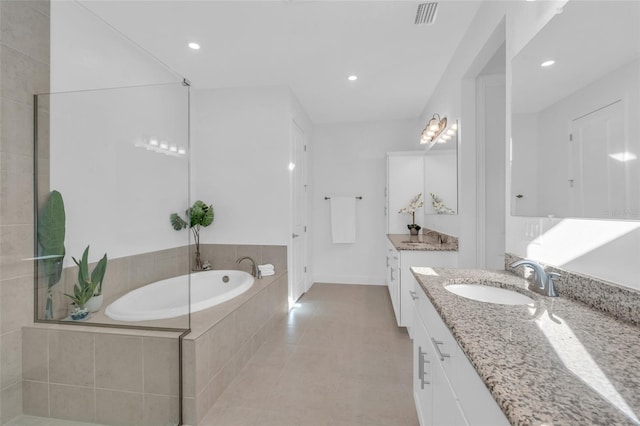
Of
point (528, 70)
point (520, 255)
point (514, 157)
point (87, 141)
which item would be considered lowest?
point (520, 255)

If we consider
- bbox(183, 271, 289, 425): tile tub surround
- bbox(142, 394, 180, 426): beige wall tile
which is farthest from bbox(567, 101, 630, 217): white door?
bbox(142, 394, 180, 426): beige wall tile

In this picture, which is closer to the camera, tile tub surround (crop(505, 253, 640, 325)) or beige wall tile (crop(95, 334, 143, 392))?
tile tub surround (crop(505, 253, 640, 325))

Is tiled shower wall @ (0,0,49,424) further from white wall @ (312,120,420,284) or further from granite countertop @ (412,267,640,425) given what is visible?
white wall @ (312,120,420,284)

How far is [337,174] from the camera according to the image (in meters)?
4.36

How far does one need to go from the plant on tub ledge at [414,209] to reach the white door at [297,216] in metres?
1.39

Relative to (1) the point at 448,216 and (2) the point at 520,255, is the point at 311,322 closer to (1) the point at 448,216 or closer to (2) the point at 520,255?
(1) the point at 448,216

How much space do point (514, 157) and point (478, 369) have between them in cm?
121

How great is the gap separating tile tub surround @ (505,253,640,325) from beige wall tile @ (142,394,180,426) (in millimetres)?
1986

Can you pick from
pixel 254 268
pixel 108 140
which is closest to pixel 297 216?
pixel 254 268

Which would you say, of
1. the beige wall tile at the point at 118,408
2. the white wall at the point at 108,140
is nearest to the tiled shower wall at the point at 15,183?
the white wall at the point at 108,140

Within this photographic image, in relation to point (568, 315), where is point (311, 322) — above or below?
below

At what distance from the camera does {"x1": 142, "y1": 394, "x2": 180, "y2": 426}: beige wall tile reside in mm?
1479

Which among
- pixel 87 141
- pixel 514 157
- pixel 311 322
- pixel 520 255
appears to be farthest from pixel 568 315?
pixel 87 141

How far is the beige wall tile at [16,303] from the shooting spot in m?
1.45
